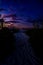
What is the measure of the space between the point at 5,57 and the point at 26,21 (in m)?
0.54

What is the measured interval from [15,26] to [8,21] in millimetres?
112

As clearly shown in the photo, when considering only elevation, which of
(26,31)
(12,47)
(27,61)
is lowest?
(27,61)

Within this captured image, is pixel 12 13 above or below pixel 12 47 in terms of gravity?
above

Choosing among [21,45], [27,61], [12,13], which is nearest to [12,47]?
[21,45]

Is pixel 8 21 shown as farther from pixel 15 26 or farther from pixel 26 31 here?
pixel 26 31

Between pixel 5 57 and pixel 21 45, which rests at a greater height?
pixel 21 45

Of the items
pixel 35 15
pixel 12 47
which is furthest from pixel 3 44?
pixel 35 15

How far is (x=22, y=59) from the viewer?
79.2 inches

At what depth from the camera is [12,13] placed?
6.76 ft

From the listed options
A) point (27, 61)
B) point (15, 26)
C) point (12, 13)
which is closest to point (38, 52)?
point (27, 61)

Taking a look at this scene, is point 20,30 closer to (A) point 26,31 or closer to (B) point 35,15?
(A) point 26,31

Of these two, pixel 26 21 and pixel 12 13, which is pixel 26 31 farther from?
pixel 12 13

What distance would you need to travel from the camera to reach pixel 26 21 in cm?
205

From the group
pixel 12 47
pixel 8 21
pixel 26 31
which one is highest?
pixel 8 21
